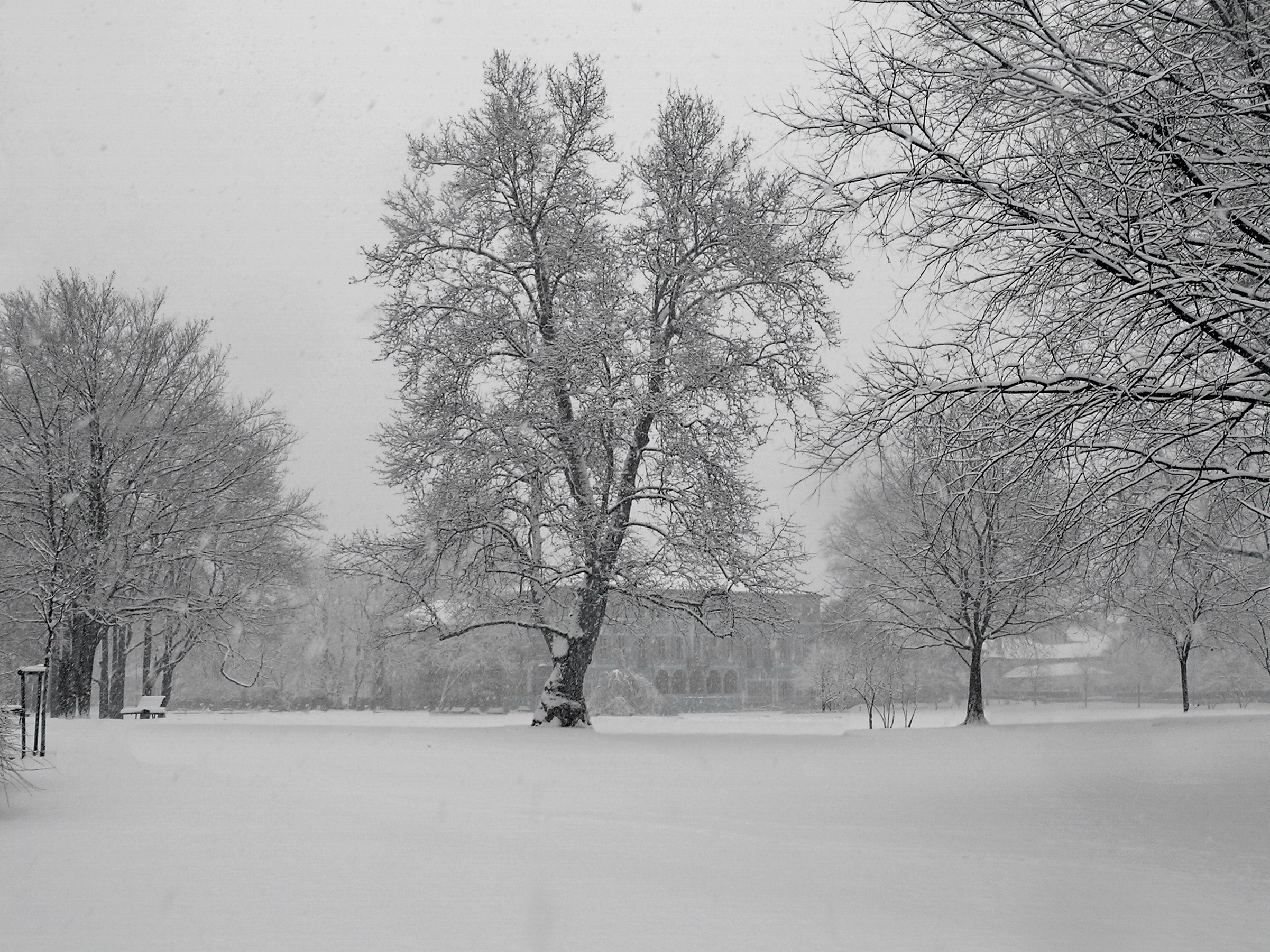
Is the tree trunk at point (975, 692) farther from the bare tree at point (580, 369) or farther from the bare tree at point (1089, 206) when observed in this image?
the bare tree at point (1089, 206)

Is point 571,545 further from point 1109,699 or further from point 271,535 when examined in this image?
point 1109,699

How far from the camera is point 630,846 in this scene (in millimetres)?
8000

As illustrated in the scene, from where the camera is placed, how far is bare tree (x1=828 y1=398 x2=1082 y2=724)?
8531mm

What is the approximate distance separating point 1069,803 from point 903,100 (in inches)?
282

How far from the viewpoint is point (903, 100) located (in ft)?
26.5

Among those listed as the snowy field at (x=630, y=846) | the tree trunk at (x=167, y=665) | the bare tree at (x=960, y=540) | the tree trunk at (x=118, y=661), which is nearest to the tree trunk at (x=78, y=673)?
the tree trunk at (x=118, y=661)

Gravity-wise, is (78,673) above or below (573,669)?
below

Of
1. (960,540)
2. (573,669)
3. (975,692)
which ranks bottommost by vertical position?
(975,692)

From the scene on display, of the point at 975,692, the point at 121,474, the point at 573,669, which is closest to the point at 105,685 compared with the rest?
the point at 121,474

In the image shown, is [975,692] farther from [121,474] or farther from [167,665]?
[167,665]

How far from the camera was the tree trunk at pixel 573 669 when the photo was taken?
18.0 m

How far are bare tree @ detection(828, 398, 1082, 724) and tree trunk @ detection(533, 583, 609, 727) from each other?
5884 millimetres

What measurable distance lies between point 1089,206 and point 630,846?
627 centimetres

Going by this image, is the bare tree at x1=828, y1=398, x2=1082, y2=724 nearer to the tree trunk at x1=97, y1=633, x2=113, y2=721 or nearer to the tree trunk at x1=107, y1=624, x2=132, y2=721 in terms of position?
the tree trunk at x1=97, y1=633, x2=113, y2=721
